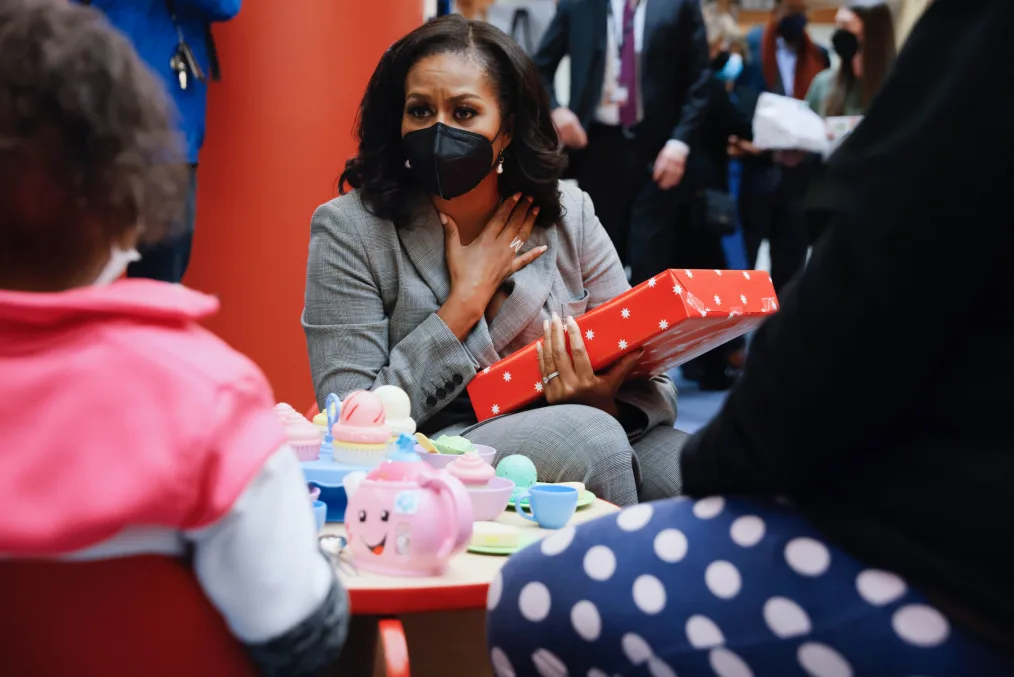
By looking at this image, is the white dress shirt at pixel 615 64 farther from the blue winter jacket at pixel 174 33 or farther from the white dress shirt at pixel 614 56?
the blue winter jacket at pixel 174 33

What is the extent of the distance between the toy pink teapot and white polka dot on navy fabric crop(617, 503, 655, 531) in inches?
9.2

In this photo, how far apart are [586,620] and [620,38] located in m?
3.62

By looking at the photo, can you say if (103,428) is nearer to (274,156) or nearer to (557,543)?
(557,543)

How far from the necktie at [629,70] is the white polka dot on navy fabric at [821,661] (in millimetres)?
3558

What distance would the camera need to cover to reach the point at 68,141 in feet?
2.59

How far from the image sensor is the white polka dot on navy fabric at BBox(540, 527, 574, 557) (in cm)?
106

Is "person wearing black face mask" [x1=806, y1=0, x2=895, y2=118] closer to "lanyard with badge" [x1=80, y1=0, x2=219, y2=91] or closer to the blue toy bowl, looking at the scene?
"lanyard with badge" [x1=80, y1=0, x2=219, y2=91]

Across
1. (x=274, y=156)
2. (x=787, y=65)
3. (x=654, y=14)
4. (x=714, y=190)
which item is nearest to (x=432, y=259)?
(x=274, y=156)

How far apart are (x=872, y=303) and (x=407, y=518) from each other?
0.60 metres

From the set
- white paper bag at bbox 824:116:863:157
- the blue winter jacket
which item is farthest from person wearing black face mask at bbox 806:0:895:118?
the blue winter jacket

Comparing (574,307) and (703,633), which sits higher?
(703,633)

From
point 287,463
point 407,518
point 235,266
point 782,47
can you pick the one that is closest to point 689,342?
point 407,518

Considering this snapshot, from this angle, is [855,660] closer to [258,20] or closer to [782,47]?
[258,20]

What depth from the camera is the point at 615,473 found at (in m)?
1.85
